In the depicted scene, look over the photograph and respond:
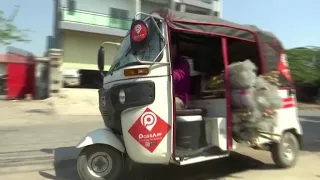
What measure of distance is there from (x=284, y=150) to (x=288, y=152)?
17cm

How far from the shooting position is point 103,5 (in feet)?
109

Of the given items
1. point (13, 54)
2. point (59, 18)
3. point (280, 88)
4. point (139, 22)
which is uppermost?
point (59, 18)

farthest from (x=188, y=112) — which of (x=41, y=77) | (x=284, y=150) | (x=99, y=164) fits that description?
(x=41, y=77)

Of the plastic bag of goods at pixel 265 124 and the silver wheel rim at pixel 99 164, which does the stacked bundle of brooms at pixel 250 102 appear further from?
the silver wheel rim at pixel 99 164

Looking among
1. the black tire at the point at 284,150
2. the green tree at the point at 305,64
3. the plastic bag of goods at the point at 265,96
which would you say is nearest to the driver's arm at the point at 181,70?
the plastic bag of goods at the point at 265,96

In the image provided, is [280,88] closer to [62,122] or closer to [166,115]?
[166,115]

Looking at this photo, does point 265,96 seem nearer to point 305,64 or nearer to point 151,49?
point 151,49

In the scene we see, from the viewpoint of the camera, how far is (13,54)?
2186cm

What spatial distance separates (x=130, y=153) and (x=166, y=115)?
0.77 metres

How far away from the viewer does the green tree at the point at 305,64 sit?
30422 millimetres

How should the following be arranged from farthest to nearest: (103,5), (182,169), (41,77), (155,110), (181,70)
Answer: (103,5), (41,77), (182,169), (181,70), (155,110)

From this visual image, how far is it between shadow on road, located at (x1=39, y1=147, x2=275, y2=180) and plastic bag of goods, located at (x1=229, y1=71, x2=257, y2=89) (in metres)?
1.53

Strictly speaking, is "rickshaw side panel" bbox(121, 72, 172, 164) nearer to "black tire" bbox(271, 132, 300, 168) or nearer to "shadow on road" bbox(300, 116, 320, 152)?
"black tire" bbox(271, 132, 300, 168)

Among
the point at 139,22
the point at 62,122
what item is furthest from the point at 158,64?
the point at 62,122
